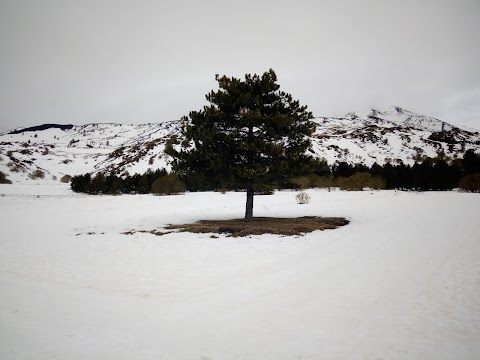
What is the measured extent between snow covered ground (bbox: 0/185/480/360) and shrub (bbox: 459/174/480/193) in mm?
45269

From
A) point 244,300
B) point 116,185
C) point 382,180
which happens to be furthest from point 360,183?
point 244,300

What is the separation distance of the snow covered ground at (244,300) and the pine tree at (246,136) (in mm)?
5866

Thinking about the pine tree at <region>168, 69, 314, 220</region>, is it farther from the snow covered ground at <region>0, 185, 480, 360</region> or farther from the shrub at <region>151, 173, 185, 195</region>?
the shrub at <region>151, 173, 185, 195</region>

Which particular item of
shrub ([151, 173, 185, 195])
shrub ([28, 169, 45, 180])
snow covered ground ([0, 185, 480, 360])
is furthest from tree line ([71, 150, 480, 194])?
shrub ([28, 169, 45, 180])

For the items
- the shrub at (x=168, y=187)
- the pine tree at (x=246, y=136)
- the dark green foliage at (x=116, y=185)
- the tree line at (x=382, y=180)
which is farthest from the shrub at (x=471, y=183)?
the dark green foliage at (x=116, y=185)

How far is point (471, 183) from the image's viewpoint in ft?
158

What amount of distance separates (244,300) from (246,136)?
13.0 m

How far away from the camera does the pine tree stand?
1739cm

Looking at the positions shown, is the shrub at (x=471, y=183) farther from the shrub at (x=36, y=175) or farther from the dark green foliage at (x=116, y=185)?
the shrub at (x=36, y=175)

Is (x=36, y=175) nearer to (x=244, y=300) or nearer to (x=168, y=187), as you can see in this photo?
(x=168, y=187)

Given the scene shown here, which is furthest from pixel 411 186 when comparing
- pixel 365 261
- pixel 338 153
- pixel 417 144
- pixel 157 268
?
pixel 417 144

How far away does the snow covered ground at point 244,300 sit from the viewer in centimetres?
478

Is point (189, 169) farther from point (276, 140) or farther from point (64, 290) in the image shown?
point (64, 290)

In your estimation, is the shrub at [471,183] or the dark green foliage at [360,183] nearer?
the shrub at [471,183]
